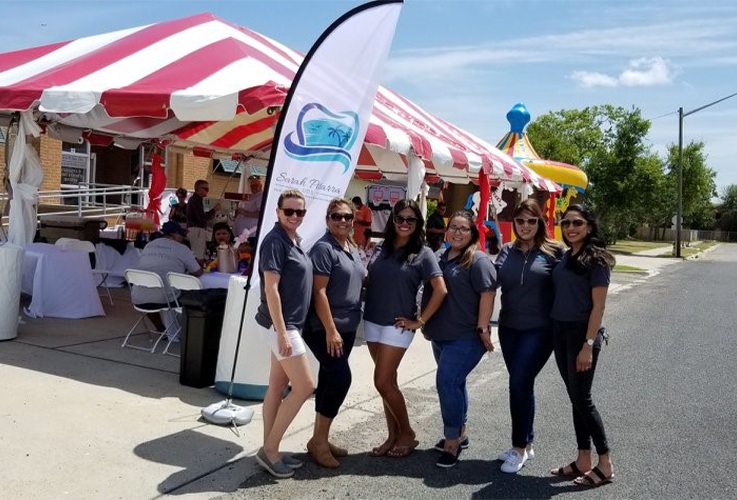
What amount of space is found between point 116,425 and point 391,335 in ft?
6.98

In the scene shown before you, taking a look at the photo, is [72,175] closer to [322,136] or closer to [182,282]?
[182,282]

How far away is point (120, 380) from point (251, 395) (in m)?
1.24

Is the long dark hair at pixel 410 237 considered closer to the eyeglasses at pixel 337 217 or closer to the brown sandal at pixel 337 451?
the eyeglasses at pixel 337 217

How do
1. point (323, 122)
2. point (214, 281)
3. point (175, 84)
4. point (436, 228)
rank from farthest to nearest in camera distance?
point (436, 228) < point (175, 84) < point (214, 281) < point (323, 122)

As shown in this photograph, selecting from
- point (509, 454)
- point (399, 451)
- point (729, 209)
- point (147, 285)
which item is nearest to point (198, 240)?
point (147, 285)

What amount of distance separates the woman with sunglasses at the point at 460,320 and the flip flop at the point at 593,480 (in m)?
0.80

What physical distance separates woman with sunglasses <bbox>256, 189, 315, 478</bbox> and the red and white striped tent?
2.79 m

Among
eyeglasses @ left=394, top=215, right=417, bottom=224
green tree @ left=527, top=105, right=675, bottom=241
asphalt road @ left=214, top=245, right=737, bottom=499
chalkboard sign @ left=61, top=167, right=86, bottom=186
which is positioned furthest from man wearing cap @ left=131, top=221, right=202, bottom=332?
green tree @ left=527, top=105, right=675, bottom=241

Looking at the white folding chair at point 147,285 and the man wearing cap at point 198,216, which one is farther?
the man wearing cap at point 198,216

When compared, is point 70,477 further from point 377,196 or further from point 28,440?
point 377,196

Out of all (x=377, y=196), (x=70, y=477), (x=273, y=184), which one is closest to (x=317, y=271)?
(x=273, y=184)

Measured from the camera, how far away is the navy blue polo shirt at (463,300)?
447 centimetres

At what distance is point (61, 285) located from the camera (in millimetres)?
8641

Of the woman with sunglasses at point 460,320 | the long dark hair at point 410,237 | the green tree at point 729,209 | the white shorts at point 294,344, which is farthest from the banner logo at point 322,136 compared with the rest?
the green tree at point 729,209
